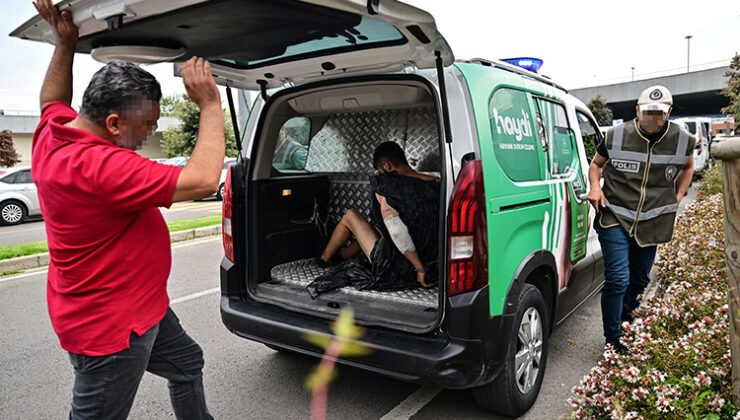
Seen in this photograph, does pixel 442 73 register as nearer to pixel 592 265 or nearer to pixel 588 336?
pixel 592 265

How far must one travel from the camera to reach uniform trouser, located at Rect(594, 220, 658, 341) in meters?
3.65

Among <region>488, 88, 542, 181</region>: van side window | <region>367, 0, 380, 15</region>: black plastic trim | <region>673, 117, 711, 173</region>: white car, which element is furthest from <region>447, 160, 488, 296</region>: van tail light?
<region>673, 117, 711, 173</region>: white car

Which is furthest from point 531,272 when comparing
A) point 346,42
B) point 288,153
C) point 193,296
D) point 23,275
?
point 23,275

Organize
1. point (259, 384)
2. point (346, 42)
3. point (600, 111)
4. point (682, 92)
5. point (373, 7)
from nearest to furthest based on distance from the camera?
1. point (373, 7)
2. point (346, 42)
3. point (259, 384)
4. point (600, 111)
5. point (682, 92)

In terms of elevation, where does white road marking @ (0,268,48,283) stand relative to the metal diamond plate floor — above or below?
below

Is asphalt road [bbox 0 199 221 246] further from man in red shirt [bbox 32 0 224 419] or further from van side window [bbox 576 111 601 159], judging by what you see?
man in red shirt [bbox 32 0 224 419]

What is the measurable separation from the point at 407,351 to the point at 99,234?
1.50 metres

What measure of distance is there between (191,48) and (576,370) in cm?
316

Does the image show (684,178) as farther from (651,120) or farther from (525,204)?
(525,204)

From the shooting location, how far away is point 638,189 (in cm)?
362

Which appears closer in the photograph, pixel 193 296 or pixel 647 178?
pixel 647 178

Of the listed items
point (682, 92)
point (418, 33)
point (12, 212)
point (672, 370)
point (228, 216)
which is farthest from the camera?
point (682, 92)

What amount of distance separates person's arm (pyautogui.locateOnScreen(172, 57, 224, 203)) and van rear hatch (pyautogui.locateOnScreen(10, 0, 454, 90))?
26 cm

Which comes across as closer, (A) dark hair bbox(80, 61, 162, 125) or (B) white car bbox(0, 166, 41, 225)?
(A) dark hair bbox(80, 61, 162, 125)
